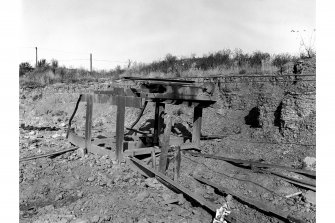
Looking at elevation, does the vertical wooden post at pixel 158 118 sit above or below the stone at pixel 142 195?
above

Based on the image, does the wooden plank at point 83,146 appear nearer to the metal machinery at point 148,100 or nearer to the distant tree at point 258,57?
the metal machinery at point 148,100

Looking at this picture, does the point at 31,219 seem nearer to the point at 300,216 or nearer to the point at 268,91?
the point at 300,216

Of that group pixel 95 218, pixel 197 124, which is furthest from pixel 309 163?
pixel 95 218

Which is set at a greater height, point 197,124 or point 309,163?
point 197,124

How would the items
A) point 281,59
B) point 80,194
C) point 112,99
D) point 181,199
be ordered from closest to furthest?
1. point 181,199
2. point 80,194
3. point 112,99
4. point 281,59

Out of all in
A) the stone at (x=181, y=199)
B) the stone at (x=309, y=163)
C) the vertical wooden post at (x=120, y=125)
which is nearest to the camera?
the stone at (x=181, y=199)

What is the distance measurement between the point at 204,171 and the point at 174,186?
120 centimetres

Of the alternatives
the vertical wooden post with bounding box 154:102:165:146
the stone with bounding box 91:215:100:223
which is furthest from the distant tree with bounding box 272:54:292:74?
the stone with bounding box 91:215:100:223

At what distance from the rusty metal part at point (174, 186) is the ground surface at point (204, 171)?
0.11 meters

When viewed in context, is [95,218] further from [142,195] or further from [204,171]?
[204,171]

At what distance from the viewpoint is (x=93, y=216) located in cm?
443

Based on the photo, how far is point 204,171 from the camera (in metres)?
6.22

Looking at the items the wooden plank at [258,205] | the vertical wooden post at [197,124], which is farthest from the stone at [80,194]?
the vertical wooden post at [197,124]

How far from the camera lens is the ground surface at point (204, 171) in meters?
4.59
